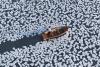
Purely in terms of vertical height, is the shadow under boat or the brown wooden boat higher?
the brown wooden boat

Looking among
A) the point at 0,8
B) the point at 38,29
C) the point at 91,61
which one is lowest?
the point at 91,61

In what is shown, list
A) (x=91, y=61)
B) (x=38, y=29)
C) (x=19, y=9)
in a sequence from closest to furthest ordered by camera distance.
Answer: (x=91, y=61) < (x=38, y=29) < (x=19, y=9)

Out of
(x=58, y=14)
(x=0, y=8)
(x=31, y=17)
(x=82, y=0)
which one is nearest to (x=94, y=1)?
(x=82, y=0)

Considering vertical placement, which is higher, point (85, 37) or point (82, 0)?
point (82, 0)

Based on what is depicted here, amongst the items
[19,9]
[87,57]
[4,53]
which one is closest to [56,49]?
[87,57]

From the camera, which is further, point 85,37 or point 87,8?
point 87,8

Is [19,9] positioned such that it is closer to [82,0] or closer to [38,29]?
[38,29]

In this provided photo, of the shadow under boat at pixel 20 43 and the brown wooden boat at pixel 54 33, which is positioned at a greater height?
the brown wooden boat at pixel 54 33

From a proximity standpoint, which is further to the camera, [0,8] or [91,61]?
[0,8]

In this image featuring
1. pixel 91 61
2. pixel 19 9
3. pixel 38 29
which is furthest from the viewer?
pixel 19 9

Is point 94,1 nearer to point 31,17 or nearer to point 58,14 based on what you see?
point 58,14
